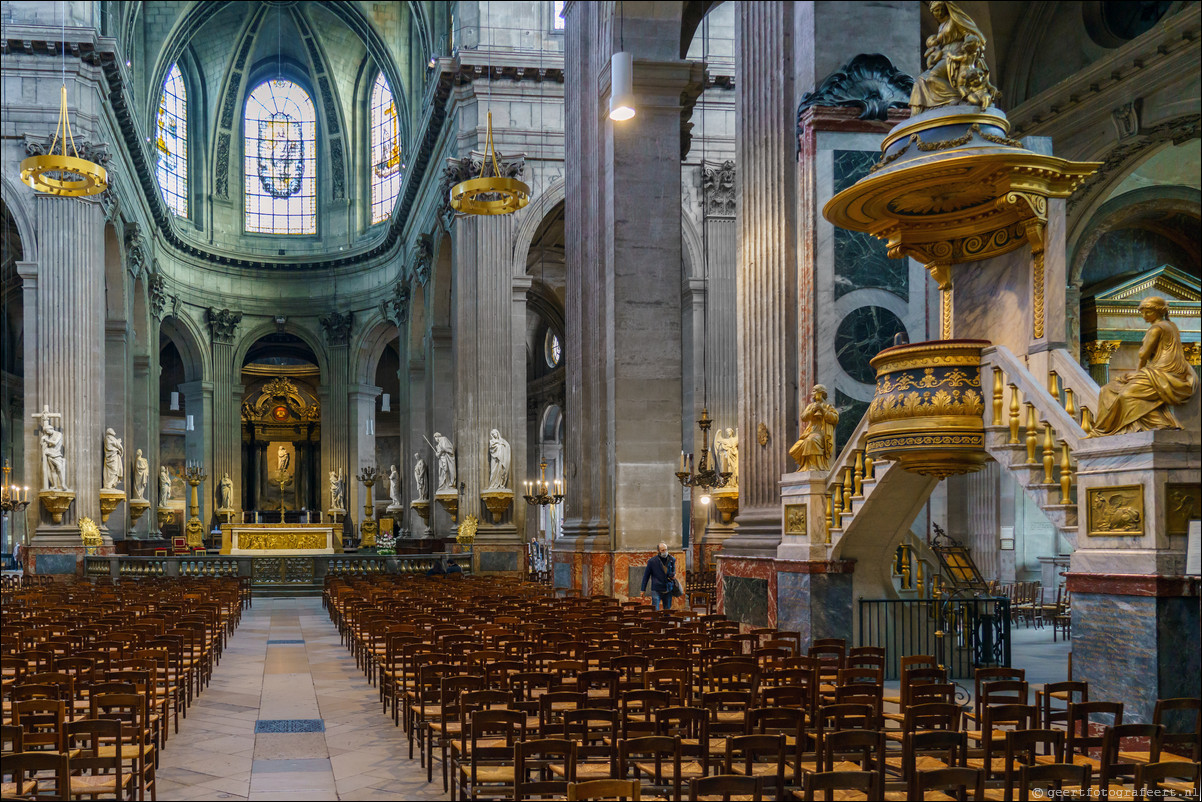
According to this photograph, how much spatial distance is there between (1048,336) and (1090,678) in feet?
11.4

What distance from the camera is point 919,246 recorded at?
13.5 m

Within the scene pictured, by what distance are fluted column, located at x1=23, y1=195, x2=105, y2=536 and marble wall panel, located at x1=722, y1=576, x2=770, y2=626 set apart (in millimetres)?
24797

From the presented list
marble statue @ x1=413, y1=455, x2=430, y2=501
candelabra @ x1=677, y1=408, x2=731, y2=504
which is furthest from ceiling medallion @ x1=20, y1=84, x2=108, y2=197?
marble statue @ x1=413, y1=455, x2=430, y2=501

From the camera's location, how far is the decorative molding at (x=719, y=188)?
36.1 meters

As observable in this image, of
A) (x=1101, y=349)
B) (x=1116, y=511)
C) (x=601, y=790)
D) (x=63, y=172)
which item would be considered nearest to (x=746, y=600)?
(x=1116, y=511)

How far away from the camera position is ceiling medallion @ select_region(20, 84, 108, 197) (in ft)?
88.9

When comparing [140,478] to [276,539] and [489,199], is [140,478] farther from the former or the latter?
[489,199]

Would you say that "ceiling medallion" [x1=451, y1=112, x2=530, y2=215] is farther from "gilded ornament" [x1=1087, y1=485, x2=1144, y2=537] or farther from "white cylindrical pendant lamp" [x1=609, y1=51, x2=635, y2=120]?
"gilded ornament" [x1=1087, y1=485, x2=1144, y2=537]

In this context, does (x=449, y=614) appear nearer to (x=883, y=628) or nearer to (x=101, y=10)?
(x=883, y=628)

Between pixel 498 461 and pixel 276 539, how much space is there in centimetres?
791

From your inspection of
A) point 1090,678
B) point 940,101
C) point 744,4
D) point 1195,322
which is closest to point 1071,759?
point 1090,678

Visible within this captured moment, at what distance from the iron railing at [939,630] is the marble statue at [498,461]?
831 inches

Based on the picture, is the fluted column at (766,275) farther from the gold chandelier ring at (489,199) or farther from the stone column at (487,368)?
the stone column at (487,368)

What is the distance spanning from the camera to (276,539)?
38.5 metres
